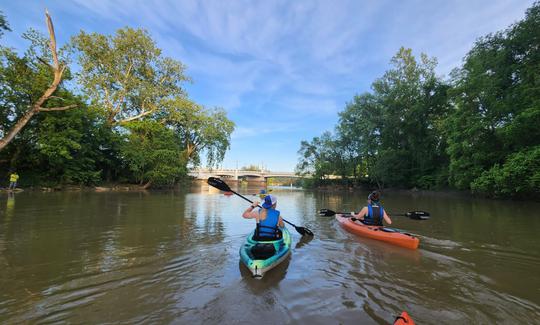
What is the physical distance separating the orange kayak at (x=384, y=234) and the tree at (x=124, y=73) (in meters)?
29.8

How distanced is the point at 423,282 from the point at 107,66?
34635mm

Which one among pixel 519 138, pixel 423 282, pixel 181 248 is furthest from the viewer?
pixel 519 138

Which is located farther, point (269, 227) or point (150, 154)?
point (150, 154)

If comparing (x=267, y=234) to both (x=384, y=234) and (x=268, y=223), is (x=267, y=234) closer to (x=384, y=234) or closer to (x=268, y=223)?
(x=268, y=223)

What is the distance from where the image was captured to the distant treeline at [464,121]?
18766 mm

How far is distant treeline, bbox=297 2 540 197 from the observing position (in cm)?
1877

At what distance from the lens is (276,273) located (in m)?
5.46

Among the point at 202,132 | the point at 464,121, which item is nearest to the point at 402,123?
the point at 464,121

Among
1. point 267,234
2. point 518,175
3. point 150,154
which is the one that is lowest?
point 267,234

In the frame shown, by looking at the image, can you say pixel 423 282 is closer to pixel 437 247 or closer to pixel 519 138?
pixel 437 247

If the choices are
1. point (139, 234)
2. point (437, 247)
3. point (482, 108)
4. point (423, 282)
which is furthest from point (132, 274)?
point (482, 108)

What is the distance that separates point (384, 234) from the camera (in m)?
7.88

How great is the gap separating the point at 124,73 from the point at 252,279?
109 feet

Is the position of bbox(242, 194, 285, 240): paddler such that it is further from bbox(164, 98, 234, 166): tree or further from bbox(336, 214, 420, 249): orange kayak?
bbox(164, 98, 234, 166): tree
